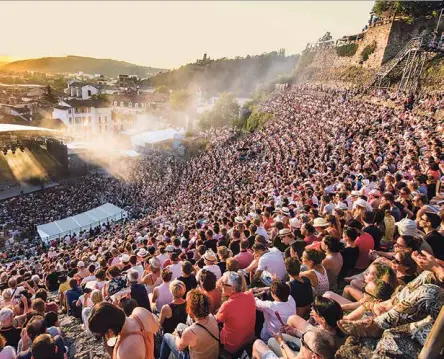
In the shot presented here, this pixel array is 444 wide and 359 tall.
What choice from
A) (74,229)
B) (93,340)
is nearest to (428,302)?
(93,340)

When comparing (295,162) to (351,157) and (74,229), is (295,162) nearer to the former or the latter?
(351,157)

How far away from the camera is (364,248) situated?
5.34 metres

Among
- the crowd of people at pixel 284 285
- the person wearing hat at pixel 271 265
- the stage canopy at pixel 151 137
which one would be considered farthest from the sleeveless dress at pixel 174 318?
the stage canopy at pixel 151 137

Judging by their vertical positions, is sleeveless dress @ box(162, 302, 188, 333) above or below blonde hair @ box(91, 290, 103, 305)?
above

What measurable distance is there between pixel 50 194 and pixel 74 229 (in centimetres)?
990

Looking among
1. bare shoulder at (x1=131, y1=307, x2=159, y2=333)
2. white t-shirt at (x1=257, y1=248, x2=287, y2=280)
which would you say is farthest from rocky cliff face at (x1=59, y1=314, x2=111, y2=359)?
white t-shirt at (x1=257, y1=248, x2=287, y2=280)

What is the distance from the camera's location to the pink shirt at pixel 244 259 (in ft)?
19.1

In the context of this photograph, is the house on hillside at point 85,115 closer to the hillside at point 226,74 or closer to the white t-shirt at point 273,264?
the hillside at point 226,74

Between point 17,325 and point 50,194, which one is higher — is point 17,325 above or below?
above

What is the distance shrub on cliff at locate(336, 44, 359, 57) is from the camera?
117 feet

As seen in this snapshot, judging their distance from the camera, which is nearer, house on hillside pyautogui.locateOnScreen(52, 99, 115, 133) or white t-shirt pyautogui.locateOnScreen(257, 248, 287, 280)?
white t-shirt pyautogui.locateOnScreen(257, 248, 287, 280)

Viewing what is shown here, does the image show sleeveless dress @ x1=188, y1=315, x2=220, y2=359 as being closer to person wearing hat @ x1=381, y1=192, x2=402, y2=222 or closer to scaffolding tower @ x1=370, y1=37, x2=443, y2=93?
person wearing hat @ x1=381, y1=192, x2=402, y2=222

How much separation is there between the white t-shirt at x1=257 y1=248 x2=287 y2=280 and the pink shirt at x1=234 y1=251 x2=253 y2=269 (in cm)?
76

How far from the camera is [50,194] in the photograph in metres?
29.3
